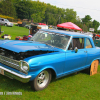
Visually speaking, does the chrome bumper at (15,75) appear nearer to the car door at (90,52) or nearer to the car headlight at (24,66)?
the car headlight at (24,66)

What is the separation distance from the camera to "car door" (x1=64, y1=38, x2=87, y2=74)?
445cm

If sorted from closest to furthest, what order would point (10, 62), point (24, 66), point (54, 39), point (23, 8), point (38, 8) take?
point (24, 66) < point (10, 62) < point (54, 39) < point (23, 8) < point (38, 8)

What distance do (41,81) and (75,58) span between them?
4.94 feet

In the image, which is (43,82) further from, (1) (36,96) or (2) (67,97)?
(2) (67,97)

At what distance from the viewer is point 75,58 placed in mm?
4680

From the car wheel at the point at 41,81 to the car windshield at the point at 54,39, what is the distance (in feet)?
3.67

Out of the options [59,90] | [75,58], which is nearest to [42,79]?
[59,90]

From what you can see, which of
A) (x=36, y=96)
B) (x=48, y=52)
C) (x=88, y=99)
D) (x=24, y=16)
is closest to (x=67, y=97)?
(x=88, y=99)

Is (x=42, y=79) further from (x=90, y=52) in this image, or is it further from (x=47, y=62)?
(x=90, y=52)

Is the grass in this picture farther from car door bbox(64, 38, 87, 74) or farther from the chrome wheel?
car door bbox(64, 38, 87, 74)

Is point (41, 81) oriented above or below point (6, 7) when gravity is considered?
below

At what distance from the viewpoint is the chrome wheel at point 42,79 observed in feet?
12.5

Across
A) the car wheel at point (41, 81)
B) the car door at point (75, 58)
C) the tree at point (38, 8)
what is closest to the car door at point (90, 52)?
the car door at point (75, 58)

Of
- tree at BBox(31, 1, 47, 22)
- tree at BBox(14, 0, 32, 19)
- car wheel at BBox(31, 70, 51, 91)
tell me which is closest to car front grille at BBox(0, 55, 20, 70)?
car wheel at BBox(31, 70, 51, 91)
